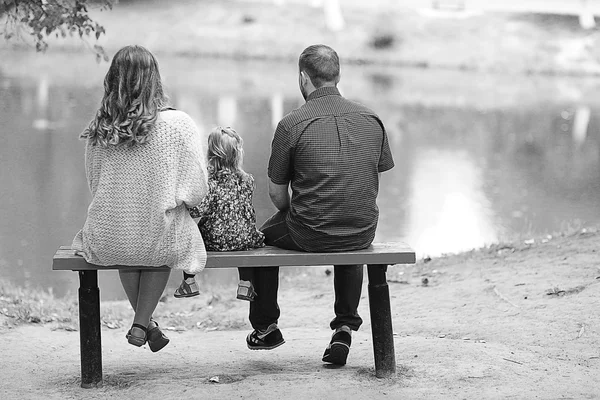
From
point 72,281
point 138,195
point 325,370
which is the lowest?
point 72,281

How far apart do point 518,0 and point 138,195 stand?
33.8 m

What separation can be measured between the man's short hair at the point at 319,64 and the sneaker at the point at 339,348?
1.17m

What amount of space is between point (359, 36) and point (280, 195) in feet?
92.3

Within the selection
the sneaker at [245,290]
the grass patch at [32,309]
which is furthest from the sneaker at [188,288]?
the grass patch at [32,309]

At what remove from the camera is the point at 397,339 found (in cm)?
527

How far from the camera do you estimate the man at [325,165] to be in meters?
4.19

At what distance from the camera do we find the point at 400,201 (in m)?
12.3

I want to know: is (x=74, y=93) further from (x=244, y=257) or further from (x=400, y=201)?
(x=244, y=257)

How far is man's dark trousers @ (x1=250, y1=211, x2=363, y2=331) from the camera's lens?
4.41m

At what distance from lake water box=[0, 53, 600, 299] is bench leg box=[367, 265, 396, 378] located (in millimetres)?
4004

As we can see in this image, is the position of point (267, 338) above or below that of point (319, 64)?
below

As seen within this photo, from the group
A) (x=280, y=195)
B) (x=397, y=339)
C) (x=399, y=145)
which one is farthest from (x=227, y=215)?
(x=399, y=145)

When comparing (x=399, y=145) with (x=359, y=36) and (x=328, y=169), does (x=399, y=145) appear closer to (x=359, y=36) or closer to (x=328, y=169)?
(x=328, y=169)

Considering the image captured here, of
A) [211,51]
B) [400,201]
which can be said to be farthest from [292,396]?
[211,51]
